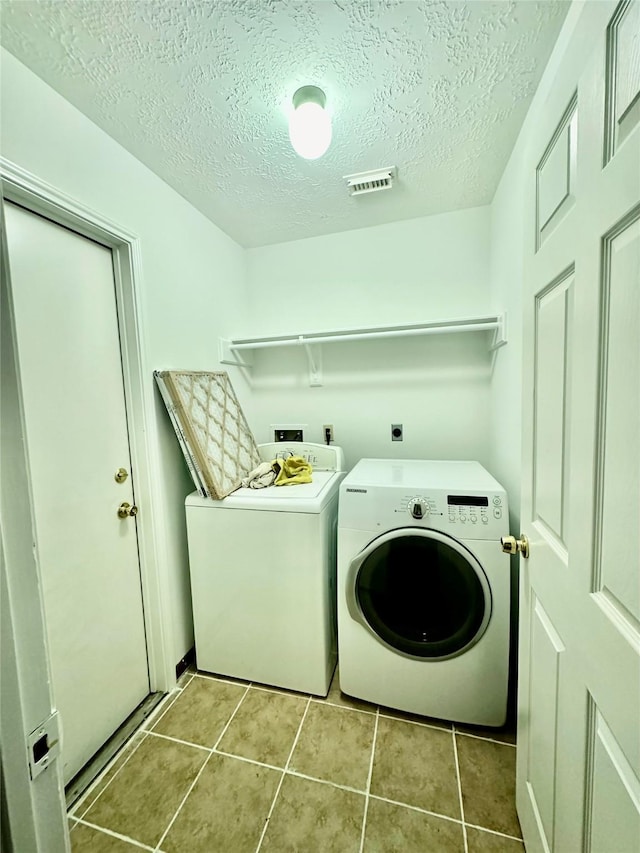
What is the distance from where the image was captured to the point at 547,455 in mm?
811

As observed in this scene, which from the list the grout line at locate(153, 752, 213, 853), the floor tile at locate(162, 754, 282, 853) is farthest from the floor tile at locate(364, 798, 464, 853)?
the grout line at locate(153, 752, 213, 853)

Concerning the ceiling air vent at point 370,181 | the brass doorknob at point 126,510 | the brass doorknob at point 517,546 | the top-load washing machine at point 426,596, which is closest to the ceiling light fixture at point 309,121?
the ceiling air vent at point 370,181

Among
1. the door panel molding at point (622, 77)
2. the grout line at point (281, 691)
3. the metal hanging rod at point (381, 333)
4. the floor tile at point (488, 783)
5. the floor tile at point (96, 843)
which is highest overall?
the door panel molding at point (622, 77)

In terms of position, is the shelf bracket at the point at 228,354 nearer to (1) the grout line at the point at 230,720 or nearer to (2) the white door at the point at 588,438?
(2) the white door at the point at 588,438

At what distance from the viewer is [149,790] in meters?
1.17

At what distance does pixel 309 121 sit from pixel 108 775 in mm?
2490

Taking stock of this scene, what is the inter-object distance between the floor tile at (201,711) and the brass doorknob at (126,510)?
2.99ft

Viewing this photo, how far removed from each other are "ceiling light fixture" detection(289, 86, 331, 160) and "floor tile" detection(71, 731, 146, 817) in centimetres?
239

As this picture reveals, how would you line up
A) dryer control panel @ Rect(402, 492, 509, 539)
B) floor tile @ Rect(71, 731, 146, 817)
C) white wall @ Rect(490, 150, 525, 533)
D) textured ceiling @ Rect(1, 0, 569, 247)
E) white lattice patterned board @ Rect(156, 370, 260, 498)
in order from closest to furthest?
textured ceiling @ Rect(1, 0, 569, 247) → floor tile @ Rect(71, 731, 146, 817) → dryer control panel @ Rect(402, 492, 509, 539) → white wall @ Rect(490, 150, 525, 533) → white lattice patterned board @ Rect(156, 370, 260, 498)

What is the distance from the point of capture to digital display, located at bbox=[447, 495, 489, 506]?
130cm

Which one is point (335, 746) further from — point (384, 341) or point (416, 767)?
point (384, 341)

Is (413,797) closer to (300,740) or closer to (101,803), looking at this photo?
(300,740)

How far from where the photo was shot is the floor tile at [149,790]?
3.53ft

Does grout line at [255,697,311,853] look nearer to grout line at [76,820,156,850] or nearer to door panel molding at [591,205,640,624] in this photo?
grout line at [76,820,156,850]
